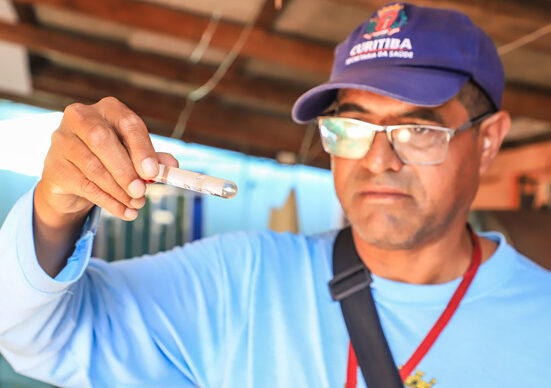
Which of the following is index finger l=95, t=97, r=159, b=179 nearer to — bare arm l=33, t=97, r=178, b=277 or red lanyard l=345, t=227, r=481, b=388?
bare arm l=33, t=97, r=178, b=277

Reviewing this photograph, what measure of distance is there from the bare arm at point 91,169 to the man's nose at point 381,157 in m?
0.52

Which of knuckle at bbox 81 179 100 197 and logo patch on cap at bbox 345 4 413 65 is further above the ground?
logo patch on cap at bbox 345 4 413 65

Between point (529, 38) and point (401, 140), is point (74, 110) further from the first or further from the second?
point (529, 38)

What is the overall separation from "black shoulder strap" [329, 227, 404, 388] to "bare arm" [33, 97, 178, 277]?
0.51 m

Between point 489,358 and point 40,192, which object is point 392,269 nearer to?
point 489,358

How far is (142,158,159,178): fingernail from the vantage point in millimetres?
653

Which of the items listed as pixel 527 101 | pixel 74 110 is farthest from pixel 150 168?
pixel 527 101

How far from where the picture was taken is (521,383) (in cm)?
95

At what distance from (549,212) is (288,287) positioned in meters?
1.70

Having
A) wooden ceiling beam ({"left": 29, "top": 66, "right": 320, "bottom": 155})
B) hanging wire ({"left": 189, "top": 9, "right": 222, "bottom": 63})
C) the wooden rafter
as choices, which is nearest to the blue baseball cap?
hanging wire ({"left": 189, "top": 9, "right": 222, "bottom": 63})

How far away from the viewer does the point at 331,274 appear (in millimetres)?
1135

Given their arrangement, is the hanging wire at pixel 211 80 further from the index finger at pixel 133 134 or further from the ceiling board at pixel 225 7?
the index finger at pixel 133 134

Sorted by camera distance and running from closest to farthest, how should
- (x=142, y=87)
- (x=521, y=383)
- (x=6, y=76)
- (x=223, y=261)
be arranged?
(x=521, y=383)
(x=223, y=261)
(x=6, y=76)
(x=142, y=87)

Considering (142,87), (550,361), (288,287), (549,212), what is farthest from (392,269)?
(142,87)
